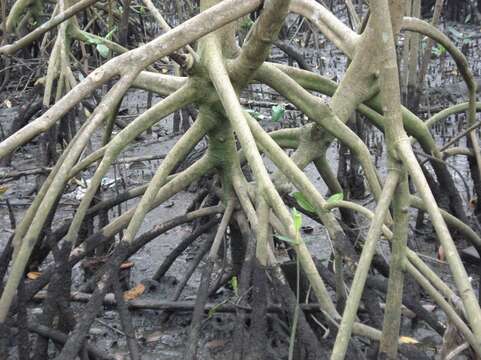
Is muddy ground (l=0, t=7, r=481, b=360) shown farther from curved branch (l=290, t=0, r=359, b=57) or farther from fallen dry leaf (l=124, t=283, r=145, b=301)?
curved branch (l=290, t=0, r=359, b=57)

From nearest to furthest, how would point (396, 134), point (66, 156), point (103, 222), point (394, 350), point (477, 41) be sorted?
point (396, 134)
point (394, 350)
point (66, 156)
point (103, 222)
point (477, 41)

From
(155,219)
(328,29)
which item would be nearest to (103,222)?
(155,219)

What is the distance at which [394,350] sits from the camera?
7.01 ft

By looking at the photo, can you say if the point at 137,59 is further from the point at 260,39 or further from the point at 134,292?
the point at 134,292

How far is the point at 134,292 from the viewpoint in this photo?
3604 millimetres

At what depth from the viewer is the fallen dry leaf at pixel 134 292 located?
356 centimetres

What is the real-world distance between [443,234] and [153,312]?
1.74 meters

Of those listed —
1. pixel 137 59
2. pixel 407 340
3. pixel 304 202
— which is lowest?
pixel 407 340

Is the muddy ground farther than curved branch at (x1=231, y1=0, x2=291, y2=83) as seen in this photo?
Yes

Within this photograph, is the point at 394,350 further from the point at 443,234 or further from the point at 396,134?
the point at 396,134

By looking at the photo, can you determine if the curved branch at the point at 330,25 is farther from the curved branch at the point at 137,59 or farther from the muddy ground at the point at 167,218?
the muddy ground at the point at 167,218

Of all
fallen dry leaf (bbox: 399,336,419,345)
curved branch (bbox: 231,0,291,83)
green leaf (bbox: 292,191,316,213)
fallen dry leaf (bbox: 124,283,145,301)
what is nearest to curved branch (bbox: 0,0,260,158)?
curved branch (bbox: 231,0,291,83)

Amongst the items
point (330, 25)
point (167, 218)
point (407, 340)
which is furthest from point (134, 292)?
point (330, 25)

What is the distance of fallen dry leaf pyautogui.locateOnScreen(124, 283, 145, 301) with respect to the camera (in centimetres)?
356
